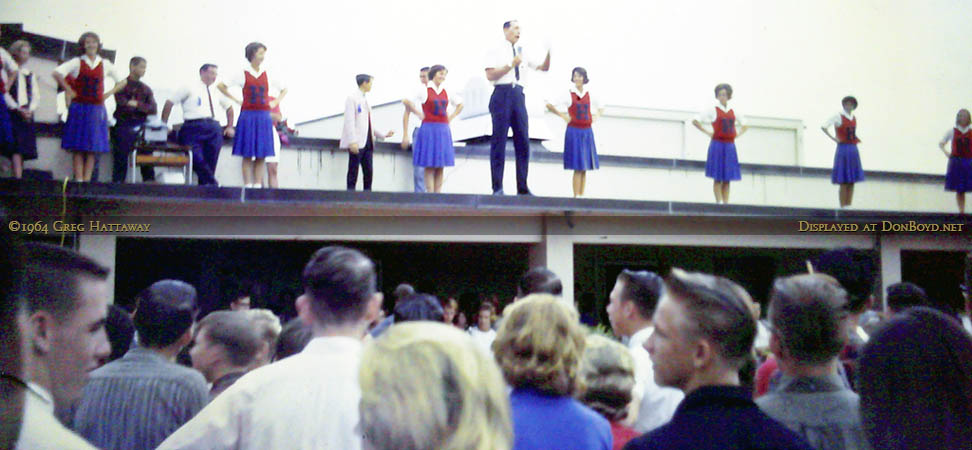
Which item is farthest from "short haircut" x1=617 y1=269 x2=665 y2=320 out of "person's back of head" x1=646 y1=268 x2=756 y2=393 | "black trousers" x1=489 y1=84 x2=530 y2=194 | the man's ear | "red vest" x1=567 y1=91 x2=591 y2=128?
"red vest" x1=567 y1=91 x2=591 y2=128

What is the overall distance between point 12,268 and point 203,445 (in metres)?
0.98

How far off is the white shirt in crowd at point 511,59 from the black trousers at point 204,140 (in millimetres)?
2748

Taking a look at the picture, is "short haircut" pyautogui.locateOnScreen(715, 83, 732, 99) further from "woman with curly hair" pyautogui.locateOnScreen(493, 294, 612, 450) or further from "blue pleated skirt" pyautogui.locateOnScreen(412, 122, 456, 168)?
"woman with curly hair" pyautogui.locateOnScreen(493, 294, 612, 450)

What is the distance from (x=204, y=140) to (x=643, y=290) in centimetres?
634

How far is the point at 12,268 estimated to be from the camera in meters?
1.30

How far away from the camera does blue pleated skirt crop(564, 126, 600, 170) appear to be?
1025 centimetres

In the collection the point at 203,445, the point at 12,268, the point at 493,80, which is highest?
the point at 493,80

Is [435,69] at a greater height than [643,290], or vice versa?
[435,69]

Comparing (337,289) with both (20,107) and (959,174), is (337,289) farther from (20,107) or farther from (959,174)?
(959,174)

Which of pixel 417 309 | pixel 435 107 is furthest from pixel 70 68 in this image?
pixel 417 309

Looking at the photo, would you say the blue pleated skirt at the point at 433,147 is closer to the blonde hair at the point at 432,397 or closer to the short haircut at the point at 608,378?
the short haircut at the point at 608,378

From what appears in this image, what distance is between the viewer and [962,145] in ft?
37.7

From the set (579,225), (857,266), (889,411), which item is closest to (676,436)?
(889,411)

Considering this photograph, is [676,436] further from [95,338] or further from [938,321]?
[95,338]
